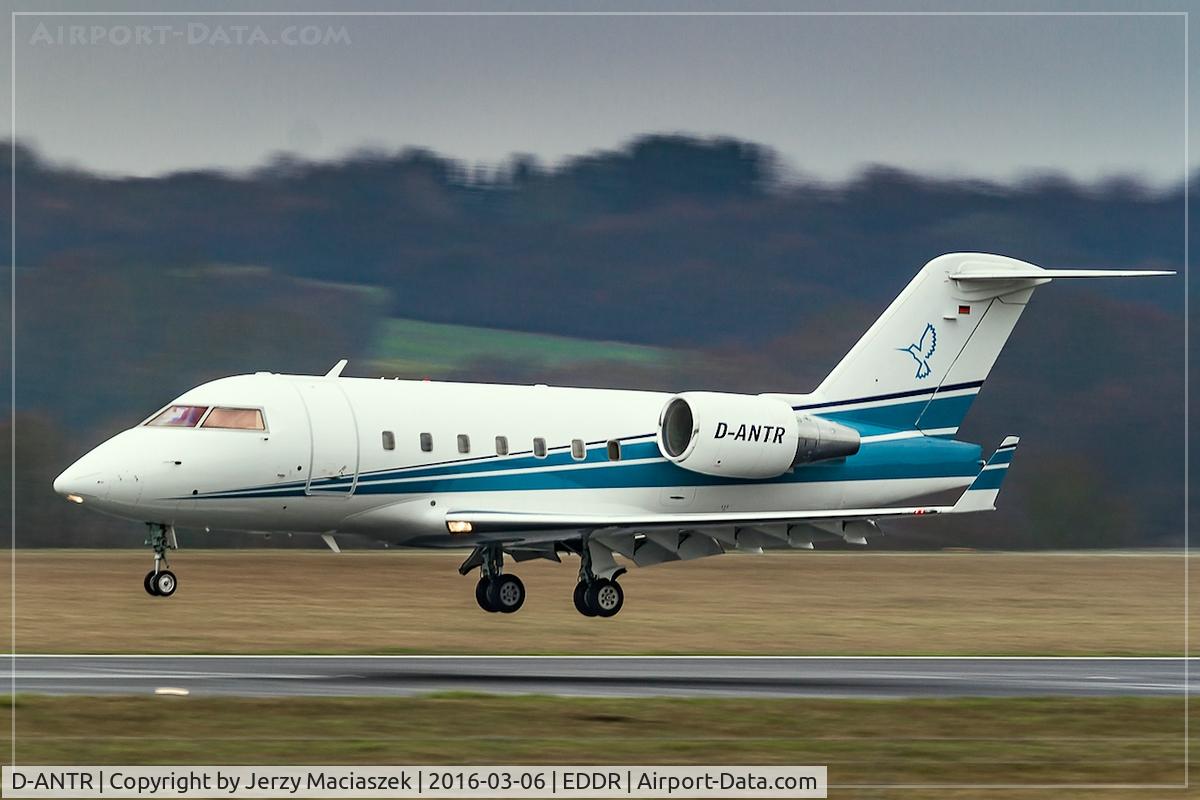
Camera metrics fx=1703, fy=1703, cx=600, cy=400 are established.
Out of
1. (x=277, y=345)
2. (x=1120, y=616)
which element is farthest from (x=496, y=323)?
(x=1120, y=616)

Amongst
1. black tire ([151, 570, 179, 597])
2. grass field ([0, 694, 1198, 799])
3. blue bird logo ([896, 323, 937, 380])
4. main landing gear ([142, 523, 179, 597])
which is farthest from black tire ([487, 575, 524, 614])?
grass field ([0, 694, 1198, 799])

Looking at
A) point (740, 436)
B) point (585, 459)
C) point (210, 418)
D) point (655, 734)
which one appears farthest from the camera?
point (740, 436)

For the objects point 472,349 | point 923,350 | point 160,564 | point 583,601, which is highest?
point 472,349

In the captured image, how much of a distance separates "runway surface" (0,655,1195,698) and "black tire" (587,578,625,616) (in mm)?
3314

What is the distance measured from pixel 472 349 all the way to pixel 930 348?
113 feet

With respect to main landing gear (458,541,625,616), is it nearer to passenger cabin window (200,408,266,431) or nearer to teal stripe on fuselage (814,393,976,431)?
passenger cabin window (200,408,266,431)

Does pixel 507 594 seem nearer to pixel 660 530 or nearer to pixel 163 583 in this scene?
pixel 660 530

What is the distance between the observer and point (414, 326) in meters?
64.3

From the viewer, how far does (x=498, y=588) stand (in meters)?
26.3

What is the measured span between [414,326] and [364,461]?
40.6m

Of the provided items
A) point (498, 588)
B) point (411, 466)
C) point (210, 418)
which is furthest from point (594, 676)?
point (210, 418)

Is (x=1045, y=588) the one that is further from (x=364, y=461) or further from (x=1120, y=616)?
(x=364, y=461)

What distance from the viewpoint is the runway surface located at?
59.2 ft

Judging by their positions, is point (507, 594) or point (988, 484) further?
point (507, 594)
